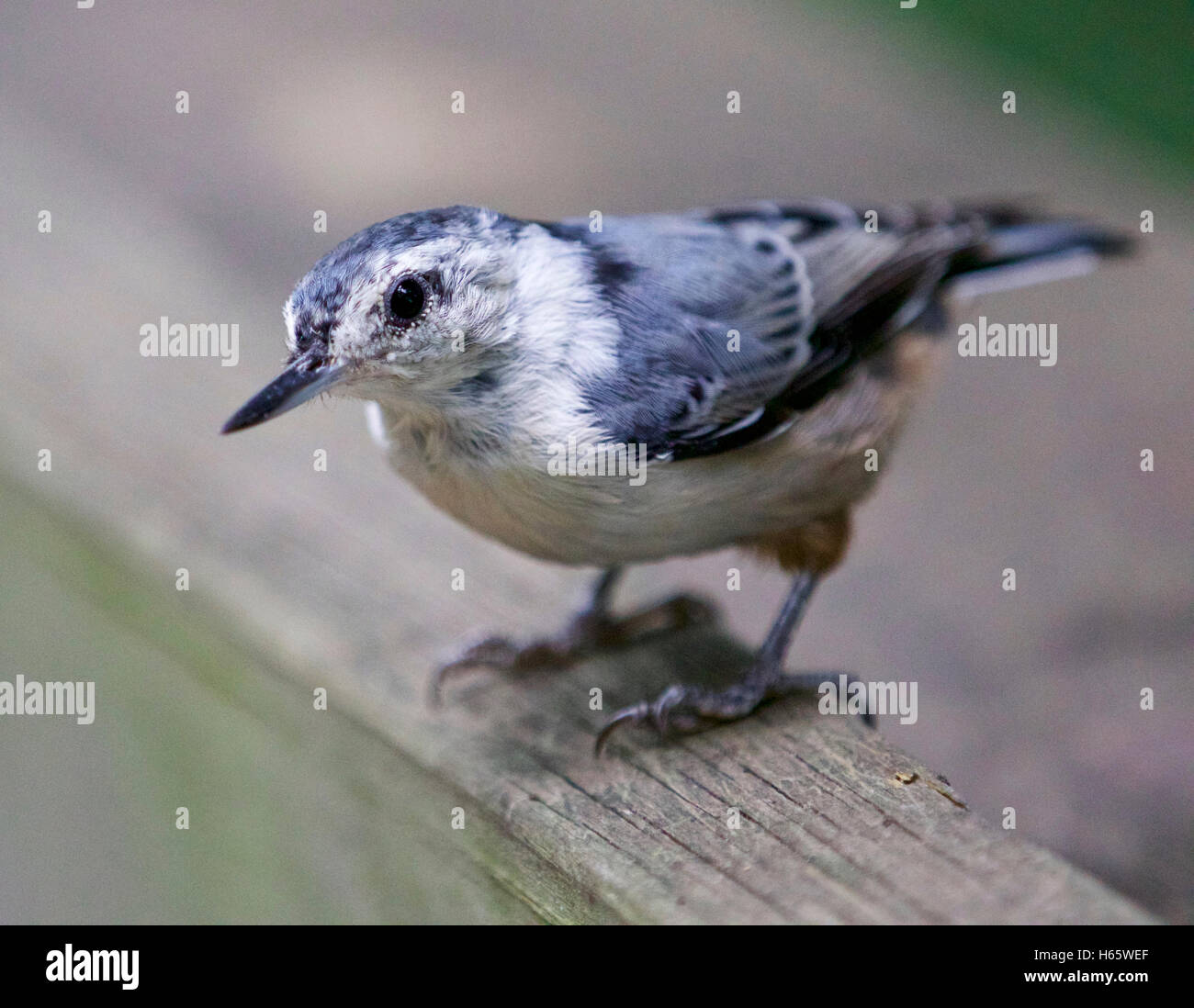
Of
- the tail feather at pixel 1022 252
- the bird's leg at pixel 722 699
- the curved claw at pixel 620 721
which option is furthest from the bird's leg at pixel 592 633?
the tail feather at pixel 1022 252

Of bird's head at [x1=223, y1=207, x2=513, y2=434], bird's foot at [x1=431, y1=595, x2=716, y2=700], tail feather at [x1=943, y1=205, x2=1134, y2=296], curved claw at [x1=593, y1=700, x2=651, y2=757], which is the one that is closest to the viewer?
bird's head at [x1=223, y1=207, x2=513, y2=434]

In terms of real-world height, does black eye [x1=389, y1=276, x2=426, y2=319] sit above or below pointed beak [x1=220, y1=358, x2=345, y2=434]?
above

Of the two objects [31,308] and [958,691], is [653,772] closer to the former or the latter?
[958,691]

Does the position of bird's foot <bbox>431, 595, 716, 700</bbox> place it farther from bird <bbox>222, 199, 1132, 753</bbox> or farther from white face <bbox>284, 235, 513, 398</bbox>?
white face <bbox>284, 235, 513, 398</bbox>

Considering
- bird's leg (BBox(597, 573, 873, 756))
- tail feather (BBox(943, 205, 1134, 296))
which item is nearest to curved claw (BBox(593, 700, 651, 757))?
bird's leg (BBox(597, 573, 873, 756))

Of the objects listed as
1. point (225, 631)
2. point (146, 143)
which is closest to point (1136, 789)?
point (225, 631)

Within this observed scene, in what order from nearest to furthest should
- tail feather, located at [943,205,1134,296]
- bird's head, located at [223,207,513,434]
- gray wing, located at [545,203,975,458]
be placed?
bird's head, located at [223,207,513,434] → gray wing, located at [545,203,975,458] → tail feather, located at [943,205,1134,296]

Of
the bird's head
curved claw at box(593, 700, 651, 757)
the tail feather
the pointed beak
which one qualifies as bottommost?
curved claw at box(593, 700, 651, 757)
